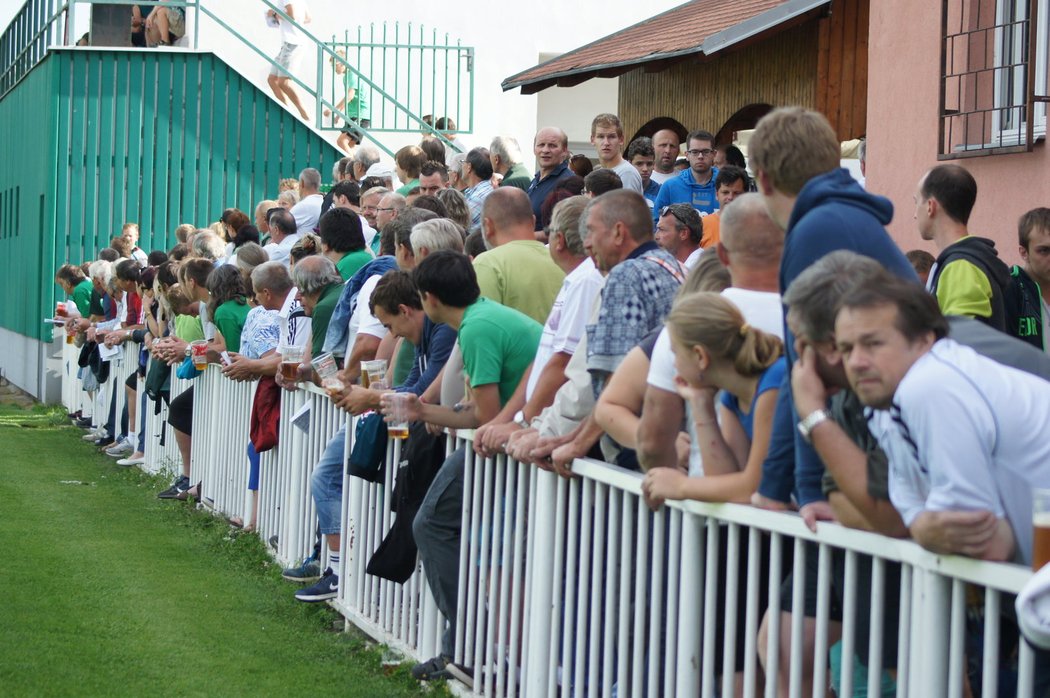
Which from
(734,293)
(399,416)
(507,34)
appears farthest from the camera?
(507,34)

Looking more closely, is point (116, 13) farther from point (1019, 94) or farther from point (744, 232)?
point (744, 232)

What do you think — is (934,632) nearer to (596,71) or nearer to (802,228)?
(802,228)

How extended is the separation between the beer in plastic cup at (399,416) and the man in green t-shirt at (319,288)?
2.73 m

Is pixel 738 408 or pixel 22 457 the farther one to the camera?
pixel 22 457

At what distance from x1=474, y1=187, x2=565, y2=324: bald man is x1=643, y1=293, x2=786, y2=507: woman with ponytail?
9.73 ft

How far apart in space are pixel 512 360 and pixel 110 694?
2.33 metres

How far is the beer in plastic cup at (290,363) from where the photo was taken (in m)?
9.54

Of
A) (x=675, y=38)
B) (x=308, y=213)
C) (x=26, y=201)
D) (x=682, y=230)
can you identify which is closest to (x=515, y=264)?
(x=682, y=230)

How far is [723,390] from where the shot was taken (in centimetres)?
467

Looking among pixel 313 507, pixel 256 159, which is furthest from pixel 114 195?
pixel 313 507

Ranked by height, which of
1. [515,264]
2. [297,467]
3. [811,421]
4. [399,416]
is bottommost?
[297,467]

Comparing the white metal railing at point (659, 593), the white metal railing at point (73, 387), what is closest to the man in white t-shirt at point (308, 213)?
the white metal railing at point (73, 387)

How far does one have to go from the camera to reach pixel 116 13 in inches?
880

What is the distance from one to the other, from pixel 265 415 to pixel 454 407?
3.67 m
